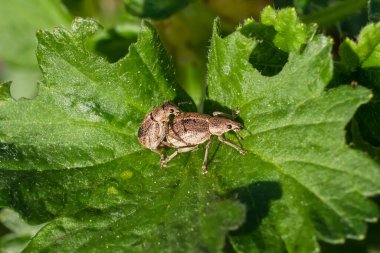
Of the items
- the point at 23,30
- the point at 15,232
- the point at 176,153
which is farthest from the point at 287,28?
the point at 23,30

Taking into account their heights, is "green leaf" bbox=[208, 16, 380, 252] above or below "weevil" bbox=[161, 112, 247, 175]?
below

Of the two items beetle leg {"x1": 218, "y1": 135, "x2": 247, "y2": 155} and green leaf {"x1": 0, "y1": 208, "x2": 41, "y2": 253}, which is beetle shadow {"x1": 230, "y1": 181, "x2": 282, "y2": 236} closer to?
beetle leg {"x1": 218, "y1": 135, "x2": 247, "y2": 155}

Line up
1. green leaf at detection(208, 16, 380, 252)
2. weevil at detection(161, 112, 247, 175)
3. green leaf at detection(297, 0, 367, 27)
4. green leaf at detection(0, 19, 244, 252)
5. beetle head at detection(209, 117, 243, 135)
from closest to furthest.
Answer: green leaf at detection(208, 16, 380, 252) < green leaf at detection(0, 19, 244, 252) < beetle head at detection(209, 117, 243, 135) < weevil at detection(161, 112, 247, 175) < green leaf at detection(297, 0, 367, 27)

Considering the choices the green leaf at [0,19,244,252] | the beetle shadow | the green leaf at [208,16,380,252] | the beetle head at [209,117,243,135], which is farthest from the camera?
the beetle head at [209,117,243,135]

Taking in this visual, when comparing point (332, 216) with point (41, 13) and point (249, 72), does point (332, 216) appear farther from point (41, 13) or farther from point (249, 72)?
point (41, 13)

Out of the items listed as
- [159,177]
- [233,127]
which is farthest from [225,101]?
[159,177]

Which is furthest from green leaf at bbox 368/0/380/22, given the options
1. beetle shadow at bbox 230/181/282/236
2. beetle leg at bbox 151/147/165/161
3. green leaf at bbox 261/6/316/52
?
beetle leg at bbox 151/147/165/161

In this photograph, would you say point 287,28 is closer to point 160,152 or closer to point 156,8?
point 160,152

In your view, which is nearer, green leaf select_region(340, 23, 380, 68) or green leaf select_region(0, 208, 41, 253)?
green leaf select_region(340, 23, 380, 68)
